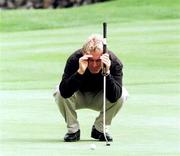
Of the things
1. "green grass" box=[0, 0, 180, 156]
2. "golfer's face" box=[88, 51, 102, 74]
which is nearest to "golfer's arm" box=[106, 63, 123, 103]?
"golfer's face" box=[88, 51, 102, 74]

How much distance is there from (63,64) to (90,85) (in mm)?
11833

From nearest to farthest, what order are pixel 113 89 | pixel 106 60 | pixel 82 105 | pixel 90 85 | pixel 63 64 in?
pixel 106 60
pixel 113 89
pixel 90 85
pixel 82 105
pixel 63 64

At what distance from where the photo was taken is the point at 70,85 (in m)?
9.41

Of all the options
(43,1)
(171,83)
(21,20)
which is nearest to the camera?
(171,83)

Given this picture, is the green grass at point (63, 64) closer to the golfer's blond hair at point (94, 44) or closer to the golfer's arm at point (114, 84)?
the golfer's arm at point (114, 84)

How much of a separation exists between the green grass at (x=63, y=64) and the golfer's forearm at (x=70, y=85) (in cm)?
50

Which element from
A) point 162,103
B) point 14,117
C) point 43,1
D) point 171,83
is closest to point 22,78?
point 171,83

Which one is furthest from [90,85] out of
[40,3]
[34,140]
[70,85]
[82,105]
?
[40,3]

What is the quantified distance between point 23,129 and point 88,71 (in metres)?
1.31

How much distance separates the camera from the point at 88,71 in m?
9.53

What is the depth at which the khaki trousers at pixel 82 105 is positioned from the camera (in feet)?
31.6

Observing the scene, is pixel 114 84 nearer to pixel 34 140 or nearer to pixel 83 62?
pixel 83 62

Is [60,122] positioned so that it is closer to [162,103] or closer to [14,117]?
[14,117]

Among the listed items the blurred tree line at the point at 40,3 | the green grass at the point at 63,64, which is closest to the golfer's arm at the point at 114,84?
the green grass at the point at 63,64
